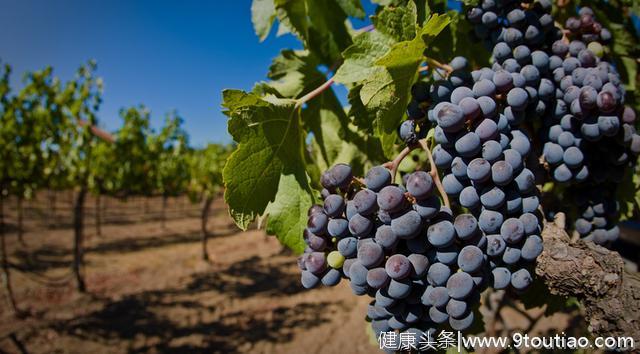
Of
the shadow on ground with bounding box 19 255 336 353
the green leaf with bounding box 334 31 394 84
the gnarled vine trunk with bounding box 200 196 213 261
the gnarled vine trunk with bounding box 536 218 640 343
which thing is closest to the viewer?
the gnarled vine trunk with bounding box 536 218 640 343

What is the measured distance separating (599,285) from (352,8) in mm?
1401

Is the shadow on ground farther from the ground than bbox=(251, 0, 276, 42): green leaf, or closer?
closer

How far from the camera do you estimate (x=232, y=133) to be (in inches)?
51.4

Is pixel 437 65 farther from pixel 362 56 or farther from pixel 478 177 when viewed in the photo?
pixel 478 177

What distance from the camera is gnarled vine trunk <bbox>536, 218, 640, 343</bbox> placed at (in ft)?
3.08

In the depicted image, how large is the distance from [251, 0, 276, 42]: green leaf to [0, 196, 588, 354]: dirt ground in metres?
6.60

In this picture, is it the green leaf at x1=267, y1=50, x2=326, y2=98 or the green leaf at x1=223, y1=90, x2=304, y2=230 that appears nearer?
the green leaf at x1=223, y1=90, x2=304, y2=230

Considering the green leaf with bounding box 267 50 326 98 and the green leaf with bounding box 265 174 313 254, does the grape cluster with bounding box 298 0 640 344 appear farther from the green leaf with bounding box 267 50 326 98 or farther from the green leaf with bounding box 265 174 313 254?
the green leaf with bounding box 267 50 326 98

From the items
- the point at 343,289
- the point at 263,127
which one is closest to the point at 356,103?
Answer: the point at 263,127

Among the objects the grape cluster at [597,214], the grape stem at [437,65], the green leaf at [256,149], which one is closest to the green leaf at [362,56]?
the grape stem at [437,65]

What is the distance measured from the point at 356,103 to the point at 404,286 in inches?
26.7

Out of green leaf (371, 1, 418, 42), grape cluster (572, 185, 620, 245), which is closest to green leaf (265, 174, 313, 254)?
green leaf (371, 1, 418, 42)

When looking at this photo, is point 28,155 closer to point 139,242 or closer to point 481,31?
point 139,242

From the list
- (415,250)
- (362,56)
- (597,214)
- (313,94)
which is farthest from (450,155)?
(597,214)
